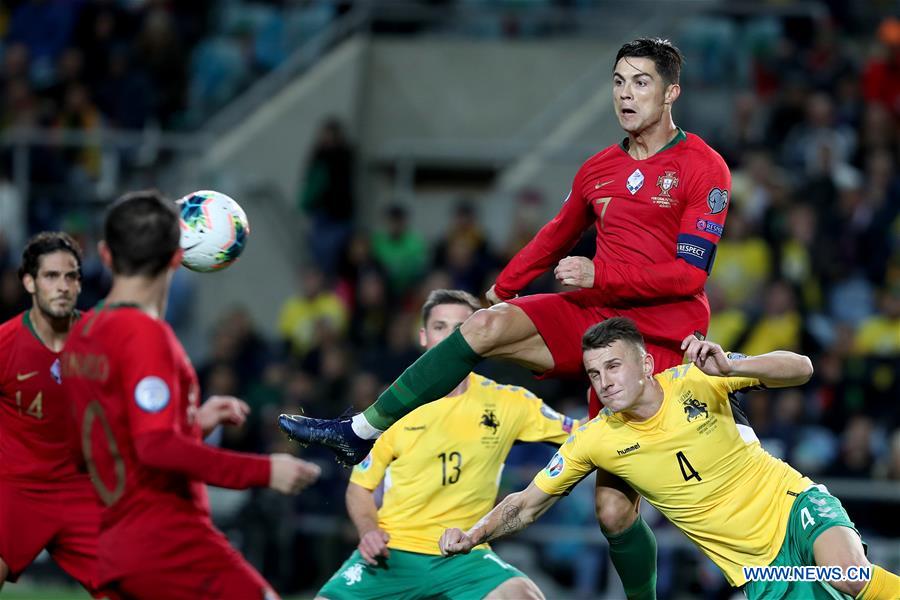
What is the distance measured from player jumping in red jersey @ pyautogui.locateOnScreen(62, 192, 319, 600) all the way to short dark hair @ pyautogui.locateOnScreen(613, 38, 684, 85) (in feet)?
7.86

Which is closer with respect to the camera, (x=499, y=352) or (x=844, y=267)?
(x=499, y=352)

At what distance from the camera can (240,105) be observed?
15.7m

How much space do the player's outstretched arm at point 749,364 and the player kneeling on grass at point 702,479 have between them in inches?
6.7

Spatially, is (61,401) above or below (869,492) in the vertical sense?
above

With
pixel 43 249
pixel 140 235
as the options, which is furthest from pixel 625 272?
pixel 43 249

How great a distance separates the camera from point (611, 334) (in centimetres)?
635

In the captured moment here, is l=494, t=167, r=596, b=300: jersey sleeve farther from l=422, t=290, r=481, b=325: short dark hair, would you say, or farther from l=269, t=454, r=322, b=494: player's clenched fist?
l=269, t=454, r=322, b=494: player's clenched fist

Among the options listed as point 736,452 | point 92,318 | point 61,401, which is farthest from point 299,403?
point 92,318

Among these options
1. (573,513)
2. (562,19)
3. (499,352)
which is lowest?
(573,513)

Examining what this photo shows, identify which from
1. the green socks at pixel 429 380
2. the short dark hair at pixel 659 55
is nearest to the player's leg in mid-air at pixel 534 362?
the green socks at pixel 429 380

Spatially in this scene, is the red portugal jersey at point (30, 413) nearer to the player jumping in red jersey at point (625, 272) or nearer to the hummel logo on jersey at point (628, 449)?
the player jumping in red jersey at point (625, 272)

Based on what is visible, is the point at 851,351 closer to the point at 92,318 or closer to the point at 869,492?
the point at 869,492

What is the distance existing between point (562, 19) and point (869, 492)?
22.2ft

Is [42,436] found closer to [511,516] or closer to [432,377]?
[432,377]
